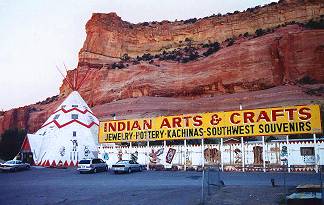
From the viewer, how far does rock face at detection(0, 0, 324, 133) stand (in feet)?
215

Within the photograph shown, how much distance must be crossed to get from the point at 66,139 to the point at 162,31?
229 ft

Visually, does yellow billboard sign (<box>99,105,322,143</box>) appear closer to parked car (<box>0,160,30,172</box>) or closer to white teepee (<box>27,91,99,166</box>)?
white teepee (<box>27,91,99,166</box>)

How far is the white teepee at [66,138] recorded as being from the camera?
135 feet

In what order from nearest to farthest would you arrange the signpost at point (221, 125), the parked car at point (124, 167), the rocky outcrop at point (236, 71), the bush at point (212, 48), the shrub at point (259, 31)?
the signpost at point (221, 125), the parked car at point (124, 167), the rocky outcrop at point (236, 71), the bush at point (212, 48), the shrub at point (259, 31)

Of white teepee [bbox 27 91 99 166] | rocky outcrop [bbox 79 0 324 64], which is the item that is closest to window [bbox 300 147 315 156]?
white teepee [bbox 27 91 99 166]

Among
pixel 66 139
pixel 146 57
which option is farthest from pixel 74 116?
pixel 146 57

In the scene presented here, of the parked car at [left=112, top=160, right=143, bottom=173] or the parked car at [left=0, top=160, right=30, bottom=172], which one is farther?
the parked car at [left=0, top=160, right=30, bottom=172]

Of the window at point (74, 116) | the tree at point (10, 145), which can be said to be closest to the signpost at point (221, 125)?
the window at point (74, 116)

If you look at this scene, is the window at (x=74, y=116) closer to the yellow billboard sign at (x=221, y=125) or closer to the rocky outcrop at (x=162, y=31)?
the yellow billboard sign at (x=221, y=125)

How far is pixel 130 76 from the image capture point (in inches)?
3295

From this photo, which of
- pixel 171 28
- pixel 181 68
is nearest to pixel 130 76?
pixel 181 68

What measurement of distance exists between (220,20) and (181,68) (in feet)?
90.3

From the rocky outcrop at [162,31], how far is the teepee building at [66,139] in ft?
188

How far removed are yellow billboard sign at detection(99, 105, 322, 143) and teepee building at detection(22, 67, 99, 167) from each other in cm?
663
